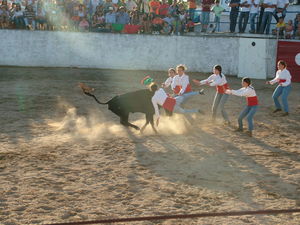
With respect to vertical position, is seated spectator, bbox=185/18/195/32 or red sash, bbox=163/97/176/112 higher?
seated spectator, bbox=185/18/195/32

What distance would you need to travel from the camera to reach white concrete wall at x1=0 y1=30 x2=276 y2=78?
69.4ft

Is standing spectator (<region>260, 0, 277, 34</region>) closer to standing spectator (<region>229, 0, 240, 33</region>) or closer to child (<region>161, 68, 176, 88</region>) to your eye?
standing spectator (<region>229, 0, 240, 33</region>)

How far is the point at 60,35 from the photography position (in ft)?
71.4

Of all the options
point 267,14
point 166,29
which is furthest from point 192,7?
point 267,14

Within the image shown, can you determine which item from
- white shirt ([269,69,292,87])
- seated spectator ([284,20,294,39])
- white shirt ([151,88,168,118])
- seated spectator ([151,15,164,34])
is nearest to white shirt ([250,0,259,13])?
seated spectator ([284,20,294,39])

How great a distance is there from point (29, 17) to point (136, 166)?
1561cm

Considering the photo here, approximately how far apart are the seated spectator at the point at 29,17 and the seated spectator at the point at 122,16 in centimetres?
409

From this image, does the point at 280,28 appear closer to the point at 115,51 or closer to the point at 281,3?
the point at 281,3

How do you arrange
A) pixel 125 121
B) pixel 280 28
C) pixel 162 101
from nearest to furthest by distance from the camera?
pixel 162 101
pixel 125 121
pixel 280 28

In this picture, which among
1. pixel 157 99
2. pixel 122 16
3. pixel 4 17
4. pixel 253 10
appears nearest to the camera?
pixel 157 99

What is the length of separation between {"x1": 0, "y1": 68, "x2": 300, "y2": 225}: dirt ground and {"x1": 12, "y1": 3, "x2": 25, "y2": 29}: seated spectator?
8.98 metres

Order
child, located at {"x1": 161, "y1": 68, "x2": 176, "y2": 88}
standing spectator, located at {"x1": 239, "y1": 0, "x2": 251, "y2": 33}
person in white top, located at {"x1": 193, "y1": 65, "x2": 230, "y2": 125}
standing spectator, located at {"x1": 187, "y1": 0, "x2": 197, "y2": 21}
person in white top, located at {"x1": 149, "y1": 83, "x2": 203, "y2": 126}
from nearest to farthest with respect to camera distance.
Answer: person in white top, located at {"x1": 149, "y1": 83, "x2": 203, "y2": 126} < person in white top, located at {"x1": 193, "y1": 65, "x2": 230, "y2": 125} < child, located at {"x1": 161, "y1": 68, "x2": 176, "y2": 88} < standing spectator, located at {"x1": 239, "y1": 0, "x2": 251, "y2": 33} < standing spectator, located at {"x1": 187, "y1": 0, "x2": 197, "y2": 21}

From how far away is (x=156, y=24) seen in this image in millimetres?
21406

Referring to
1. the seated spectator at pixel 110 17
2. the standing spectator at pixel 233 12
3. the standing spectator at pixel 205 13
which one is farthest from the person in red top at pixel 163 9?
the standing spectator at pixel 233 12
